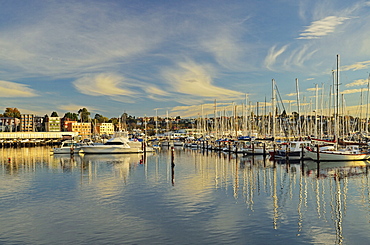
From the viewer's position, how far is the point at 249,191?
95.6ft

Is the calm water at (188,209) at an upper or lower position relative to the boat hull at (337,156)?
lower

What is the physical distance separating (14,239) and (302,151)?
145 feet

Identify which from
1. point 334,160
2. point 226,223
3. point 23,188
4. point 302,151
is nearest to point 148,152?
point 302,151

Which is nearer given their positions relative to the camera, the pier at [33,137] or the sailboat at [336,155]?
the sailboat at [336,155]

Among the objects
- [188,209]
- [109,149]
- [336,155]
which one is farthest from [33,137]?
[188,209]

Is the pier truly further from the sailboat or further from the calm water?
the sailboat

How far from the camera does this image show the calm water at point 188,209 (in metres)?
17.6

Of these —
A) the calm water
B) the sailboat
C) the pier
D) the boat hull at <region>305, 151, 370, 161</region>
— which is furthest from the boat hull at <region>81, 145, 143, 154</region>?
the pier

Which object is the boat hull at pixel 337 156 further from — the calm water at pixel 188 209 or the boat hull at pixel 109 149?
the boat hull at pixel 109 149

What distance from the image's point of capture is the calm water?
692 inches

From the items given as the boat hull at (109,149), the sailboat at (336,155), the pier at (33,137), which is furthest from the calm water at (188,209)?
the pier at (33,137)

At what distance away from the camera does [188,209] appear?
903 inches

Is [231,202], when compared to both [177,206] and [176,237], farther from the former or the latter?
[176,237]

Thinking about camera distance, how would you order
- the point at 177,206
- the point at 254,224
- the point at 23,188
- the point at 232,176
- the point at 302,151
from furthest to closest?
1. the point at 302,151
2. the point at 232,176
3. the point at 23,188
4. the point at 177,206
5. the point at 254,224
